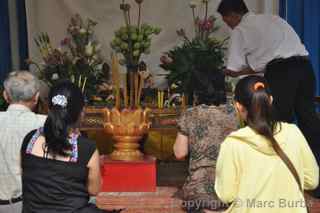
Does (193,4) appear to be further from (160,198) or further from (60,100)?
(60,100)

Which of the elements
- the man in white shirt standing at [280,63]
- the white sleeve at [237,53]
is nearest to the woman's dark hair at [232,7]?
the man in white shirt standing at [280,63]

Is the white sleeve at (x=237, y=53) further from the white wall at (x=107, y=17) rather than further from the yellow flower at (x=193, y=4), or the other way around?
the white wall at (x=107, y=17)

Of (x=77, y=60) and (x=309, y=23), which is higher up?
(x=309, y=23)

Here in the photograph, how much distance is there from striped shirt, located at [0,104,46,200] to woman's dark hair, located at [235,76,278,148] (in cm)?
97

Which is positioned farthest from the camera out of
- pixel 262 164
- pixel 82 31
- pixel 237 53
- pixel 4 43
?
pixel 4 43

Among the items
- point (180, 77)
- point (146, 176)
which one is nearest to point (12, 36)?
point (180, 77)

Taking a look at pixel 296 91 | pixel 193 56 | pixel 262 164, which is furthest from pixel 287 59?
pixel 262 164

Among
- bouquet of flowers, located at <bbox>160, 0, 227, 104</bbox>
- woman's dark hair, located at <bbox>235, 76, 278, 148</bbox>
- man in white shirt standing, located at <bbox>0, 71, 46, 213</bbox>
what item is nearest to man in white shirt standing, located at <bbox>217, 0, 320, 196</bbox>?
bouquet of flowers, located at <bbox>160, 0, 227, 104</bbox>

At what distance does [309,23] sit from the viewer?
445 centimetres

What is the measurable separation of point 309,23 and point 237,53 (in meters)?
0.85

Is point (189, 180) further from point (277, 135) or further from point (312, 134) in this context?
point (277, 135)

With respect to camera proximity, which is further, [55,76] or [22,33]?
[22,33]

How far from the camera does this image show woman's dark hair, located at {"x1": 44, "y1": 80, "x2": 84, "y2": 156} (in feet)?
7.27

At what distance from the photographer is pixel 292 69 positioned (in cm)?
377
